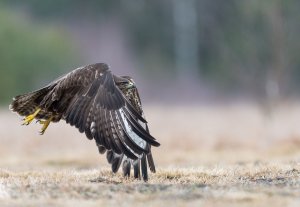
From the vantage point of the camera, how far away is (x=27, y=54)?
4125 cm

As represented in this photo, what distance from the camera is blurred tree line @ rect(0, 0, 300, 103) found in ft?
88.5

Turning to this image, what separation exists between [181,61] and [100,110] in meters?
43.4

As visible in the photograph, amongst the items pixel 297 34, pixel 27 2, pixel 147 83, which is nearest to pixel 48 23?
pixel 27 2

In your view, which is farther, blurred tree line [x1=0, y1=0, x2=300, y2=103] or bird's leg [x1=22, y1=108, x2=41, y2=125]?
blurred tree line [x1=0, y1=0, x2=300, y2=103]

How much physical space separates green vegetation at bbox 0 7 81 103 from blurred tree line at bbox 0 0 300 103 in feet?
0.36

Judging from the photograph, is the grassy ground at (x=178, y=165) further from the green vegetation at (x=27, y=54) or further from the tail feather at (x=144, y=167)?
the green vegetation at (x=27, y=54)

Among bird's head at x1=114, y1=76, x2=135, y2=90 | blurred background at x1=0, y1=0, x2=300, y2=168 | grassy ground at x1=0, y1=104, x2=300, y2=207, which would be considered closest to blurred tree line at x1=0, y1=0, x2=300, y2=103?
blurred background at x1=0, y1=0, x2=300, y2=168

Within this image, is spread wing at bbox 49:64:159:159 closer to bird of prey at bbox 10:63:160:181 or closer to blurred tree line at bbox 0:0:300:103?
bird of prey at bbox 10:63:160:181

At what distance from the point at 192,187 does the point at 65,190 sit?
4.13 ft

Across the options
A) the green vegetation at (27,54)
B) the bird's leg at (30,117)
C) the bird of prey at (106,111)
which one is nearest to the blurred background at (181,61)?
the green vegetation at (27,54)

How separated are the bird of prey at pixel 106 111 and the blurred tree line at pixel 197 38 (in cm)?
1561

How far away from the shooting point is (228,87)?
47094 mm

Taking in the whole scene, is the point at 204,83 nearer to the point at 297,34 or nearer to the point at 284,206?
the point at 297,34

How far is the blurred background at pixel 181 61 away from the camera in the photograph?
19031 mm
